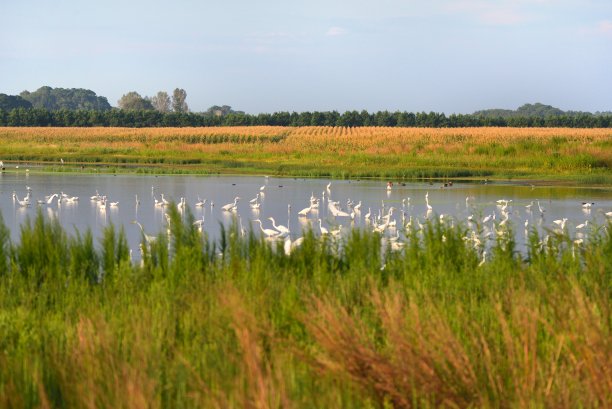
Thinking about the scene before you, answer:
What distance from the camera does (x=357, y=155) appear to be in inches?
2110

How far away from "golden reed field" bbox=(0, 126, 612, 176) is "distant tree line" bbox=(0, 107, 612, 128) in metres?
30.8

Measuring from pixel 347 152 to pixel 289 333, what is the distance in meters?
49.3

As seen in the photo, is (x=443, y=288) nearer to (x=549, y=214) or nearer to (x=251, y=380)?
(x=251, y=380)

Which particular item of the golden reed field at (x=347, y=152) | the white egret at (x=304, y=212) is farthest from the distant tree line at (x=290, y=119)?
the white egret at (x=304, y=212)

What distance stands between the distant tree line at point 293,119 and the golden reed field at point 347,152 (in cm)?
3079

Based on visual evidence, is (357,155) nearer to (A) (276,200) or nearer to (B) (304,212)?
(A) (276,200)

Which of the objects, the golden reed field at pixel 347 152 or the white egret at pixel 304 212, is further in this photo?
the golden reed field at pixel 347 152

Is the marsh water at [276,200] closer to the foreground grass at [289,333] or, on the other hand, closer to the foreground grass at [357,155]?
the foreground grass at [357,155]

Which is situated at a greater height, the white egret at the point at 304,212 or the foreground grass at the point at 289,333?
the foreground grass at the point at 289,333

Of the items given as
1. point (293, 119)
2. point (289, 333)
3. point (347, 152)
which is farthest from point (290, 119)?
point (289, 333)

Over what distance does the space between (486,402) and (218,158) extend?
5189 cm

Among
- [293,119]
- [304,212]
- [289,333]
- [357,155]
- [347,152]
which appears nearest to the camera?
[289,333]

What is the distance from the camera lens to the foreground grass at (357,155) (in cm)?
4525

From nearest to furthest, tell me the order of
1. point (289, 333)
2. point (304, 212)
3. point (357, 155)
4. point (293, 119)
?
point (289, 333) → point (304, 212) → point (357, 155) → point (293, 119)
